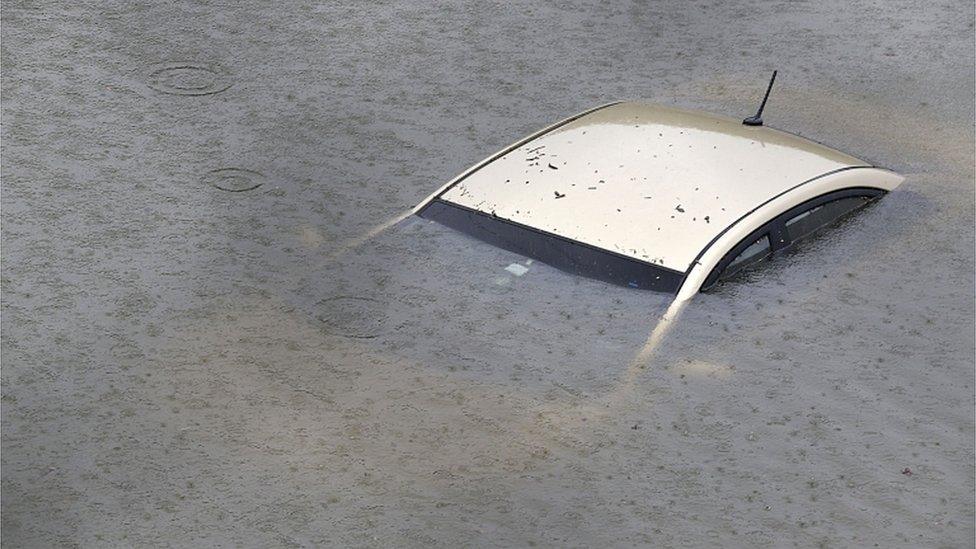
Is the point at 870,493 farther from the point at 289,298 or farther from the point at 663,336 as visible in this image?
the point at 289,298

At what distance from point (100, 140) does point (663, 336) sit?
16.6 feet

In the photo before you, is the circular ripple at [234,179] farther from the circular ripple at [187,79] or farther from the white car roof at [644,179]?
the white car roof at [644,179]

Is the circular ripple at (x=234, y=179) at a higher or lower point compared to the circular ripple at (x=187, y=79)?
lower

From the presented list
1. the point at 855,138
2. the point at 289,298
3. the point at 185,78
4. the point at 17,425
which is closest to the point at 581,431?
the point at 289,298

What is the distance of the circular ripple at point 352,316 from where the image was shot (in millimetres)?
7586

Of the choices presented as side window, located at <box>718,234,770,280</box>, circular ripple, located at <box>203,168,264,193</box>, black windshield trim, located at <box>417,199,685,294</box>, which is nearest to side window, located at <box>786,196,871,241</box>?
side window, located at <box>718,234,770,280</box>

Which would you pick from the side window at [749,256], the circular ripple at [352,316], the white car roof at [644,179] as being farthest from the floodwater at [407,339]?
the white car roof at [644,179]

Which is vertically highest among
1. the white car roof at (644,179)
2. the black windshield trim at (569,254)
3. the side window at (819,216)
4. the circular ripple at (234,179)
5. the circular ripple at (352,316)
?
the white car roof at (644,179)

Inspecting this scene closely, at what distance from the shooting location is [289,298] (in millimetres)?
7965

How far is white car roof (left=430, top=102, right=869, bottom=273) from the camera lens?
7.56 metres

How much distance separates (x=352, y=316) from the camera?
25.4ft

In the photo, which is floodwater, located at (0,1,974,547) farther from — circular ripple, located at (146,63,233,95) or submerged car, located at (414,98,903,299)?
submerged car, located at (414,98,903,299)

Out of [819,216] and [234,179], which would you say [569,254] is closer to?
[819,216]

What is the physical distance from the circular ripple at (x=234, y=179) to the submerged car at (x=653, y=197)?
1.63 metres
